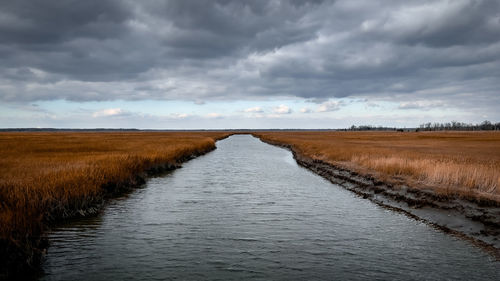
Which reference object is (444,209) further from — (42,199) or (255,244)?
(42,199)

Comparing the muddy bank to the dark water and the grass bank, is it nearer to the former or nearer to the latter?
the dark water

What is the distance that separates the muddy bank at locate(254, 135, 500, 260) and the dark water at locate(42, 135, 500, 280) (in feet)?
2.77

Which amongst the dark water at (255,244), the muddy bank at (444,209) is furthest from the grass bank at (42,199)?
the muddy bank at (444,209)

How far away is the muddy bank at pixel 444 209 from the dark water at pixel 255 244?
843mm

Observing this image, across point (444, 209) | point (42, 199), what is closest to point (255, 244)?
point (42, 199)

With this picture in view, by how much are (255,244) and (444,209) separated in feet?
32.5

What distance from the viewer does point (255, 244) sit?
12.0 m

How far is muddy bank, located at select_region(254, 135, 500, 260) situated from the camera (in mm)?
13203

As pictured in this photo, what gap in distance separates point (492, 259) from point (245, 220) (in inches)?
343

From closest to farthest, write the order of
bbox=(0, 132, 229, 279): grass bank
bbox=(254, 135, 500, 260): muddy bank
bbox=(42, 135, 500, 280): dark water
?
bbox=(0, 132, 229, 279): grass bank
bbox=(42, 135, 500, 280): dark water
bbox=(254, 135, 500, 260): muddy bank

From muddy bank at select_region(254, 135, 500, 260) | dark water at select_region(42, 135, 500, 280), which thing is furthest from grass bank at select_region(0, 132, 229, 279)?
muddy bank at select_region(254, 135, 500, 260)

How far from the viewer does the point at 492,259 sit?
35.5ft

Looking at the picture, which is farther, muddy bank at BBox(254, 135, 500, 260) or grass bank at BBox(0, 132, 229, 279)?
muddy bank at BBox(254, 135, 500, 260)

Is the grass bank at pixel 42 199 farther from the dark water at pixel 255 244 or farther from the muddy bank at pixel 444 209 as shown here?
the muddy bank at pixel 444 209
